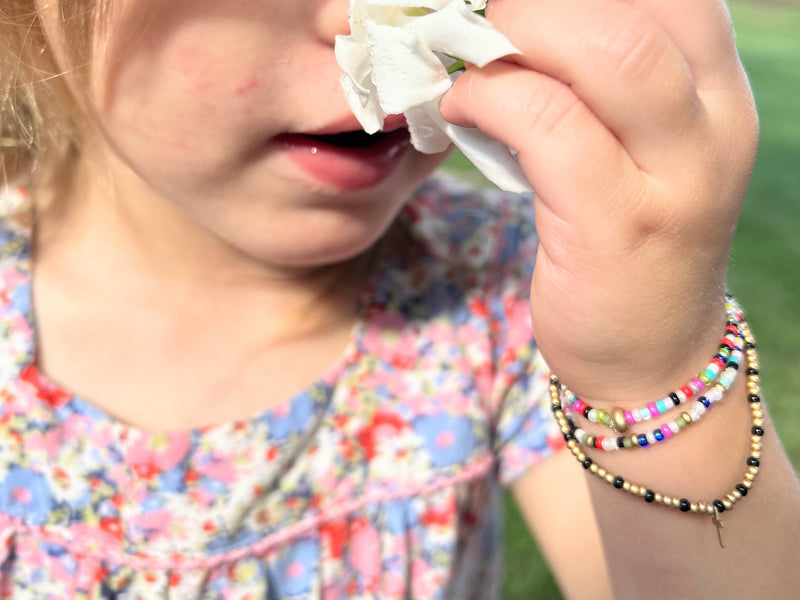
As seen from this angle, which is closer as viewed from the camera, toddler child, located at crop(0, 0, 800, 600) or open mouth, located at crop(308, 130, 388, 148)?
toddler child, located at crop(0, 0, 800, 600)

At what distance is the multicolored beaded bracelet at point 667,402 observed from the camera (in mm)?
464

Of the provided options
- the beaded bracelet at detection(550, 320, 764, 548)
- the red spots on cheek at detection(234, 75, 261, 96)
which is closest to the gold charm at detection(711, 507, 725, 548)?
the beaded bracelet at detection(550, 320, 764, 548)

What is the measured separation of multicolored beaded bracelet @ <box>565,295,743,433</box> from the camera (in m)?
0.46

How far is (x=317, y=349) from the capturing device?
2.55 ft

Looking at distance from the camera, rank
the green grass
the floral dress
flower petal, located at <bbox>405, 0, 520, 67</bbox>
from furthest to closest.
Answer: the green grass < the floral dress < flower petal, located at <bbox>405, 0, 520, 67</bbox>

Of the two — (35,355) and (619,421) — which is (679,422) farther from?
(35,355)

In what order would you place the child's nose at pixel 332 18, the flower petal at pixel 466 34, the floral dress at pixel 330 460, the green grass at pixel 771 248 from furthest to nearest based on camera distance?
1. the green grass at pixel 771 248
2. the floral dress at pixel 330 460
3. the child's nose at pixel 332 18
4. the flower petal at pixel 466 34

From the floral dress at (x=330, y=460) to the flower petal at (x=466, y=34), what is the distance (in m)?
0.44

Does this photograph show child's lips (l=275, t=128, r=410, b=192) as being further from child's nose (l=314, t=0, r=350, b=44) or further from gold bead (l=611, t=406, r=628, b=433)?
gold bead (l=611, t=406, r=628, b=433)

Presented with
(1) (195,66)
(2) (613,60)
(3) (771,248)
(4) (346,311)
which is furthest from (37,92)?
(3) (771,248)

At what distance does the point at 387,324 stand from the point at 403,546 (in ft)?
0.72

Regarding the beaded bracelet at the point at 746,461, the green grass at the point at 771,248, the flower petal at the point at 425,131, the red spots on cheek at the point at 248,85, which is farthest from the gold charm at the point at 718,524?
the red spots on cheek at the point at 248,85

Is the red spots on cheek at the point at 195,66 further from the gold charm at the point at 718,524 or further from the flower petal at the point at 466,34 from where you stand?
the gold charm at the point at 718,524

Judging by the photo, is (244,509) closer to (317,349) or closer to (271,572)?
(271,572)
